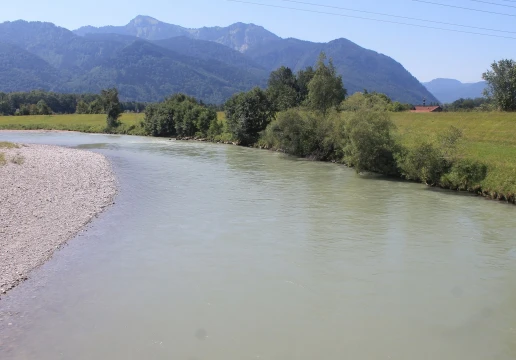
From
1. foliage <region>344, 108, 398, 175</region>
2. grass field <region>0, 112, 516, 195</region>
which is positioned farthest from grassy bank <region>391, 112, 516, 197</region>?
foliage <region>344, 108, 398, 175</region>

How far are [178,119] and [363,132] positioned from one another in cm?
5157

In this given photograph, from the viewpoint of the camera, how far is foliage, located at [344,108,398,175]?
3597cm

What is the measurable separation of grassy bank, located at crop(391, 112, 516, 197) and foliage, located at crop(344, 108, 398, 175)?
1.81 metres

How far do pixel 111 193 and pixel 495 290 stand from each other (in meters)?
21.9

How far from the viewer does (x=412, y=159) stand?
32188 mm

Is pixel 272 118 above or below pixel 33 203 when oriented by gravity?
A: above

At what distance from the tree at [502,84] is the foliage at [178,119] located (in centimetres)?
4251

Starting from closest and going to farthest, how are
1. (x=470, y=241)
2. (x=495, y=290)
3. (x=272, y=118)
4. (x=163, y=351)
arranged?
(x=163, y=351) < (x=495, y=290) < (x=470, y=241) < (x=272, y=118)

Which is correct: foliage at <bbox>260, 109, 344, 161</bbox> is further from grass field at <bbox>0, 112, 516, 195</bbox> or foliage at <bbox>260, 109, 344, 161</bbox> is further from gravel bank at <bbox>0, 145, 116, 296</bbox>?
gravel bank at <bbox>0, 145, 116, 296</bbox>

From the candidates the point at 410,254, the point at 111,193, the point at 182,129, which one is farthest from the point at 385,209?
the point at 182,129

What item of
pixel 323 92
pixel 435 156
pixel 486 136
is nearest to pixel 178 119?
pixel 323 92

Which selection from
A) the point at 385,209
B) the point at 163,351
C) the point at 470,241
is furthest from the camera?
the point at 385,209

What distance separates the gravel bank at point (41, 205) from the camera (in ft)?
50.3

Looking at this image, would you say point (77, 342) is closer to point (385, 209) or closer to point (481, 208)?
point (385, 209)
